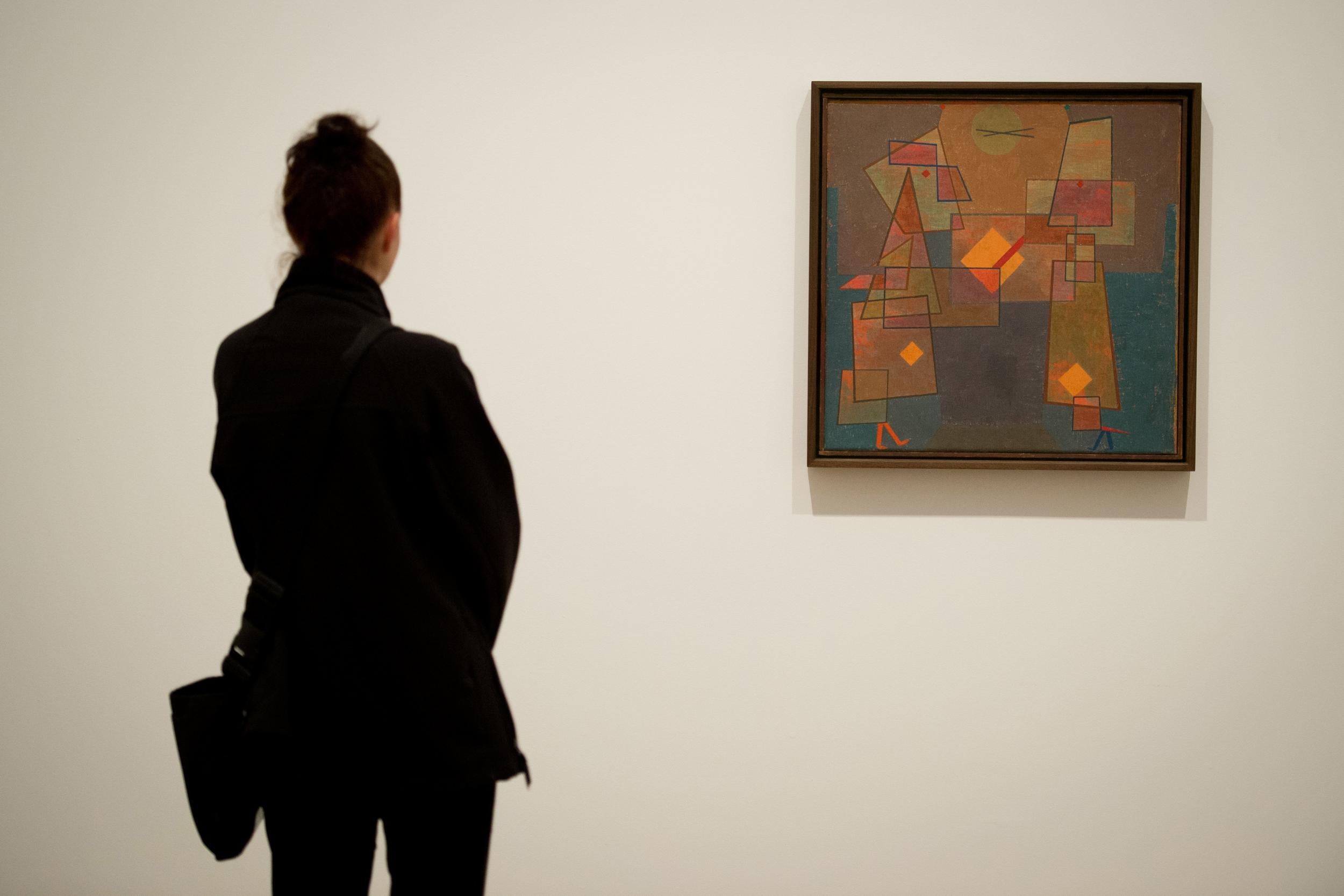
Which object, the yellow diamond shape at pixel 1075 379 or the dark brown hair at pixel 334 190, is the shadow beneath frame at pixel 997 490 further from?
the dark brown hair at pixel 334 190

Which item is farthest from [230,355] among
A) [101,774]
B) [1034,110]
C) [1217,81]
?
[1217,81]

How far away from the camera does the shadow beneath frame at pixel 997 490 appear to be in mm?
1939

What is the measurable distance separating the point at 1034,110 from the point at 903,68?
29 centimetres

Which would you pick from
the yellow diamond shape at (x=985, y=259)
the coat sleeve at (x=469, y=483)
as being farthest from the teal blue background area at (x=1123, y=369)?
the coat sleeve at (x=469, y=483)

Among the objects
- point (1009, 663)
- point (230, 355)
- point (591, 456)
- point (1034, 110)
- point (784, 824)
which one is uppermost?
point (1034, 110)

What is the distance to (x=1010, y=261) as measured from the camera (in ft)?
6.18

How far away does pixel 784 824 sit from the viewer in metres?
1.96

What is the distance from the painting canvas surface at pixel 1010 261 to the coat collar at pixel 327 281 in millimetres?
1048

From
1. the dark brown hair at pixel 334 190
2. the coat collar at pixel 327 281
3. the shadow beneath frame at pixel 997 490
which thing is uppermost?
the dark brown hair at pixel 334 190

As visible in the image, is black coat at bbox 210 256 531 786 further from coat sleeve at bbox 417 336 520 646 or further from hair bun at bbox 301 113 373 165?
hair bun at bbox 301 113 373 165

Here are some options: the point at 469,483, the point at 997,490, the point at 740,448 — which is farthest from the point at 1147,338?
the point at 469,483

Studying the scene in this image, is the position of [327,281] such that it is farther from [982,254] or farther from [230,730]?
[982,254]

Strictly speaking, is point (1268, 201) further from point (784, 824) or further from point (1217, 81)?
point (784, 824)

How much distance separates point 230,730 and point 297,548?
0.26 metres
